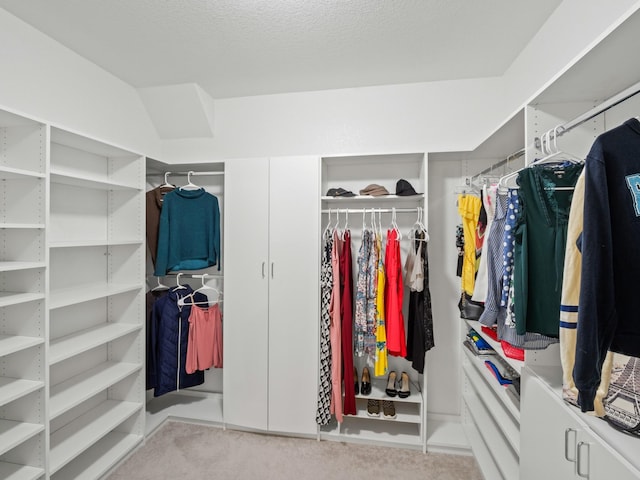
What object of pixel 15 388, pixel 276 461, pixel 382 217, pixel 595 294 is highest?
pixel 382 217

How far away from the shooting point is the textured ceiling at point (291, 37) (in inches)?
67.7

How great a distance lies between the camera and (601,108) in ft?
3.11

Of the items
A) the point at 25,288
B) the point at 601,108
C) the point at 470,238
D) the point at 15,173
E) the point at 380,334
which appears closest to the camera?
the point at 601,108

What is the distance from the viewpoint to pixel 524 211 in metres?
1.21

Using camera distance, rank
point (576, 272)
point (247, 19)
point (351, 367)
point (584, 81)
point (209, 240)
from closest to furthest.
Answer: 1. point (576, 272)
2. point (584, 81)
3. point (247, 19)
4. point (351, 367)
5. point (209, 240)

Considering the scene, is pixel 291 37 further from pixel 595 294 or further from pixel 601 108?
pixel 595 294

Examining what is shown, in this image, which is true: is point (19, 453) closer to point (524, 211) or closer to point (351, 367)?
point (351, 367)

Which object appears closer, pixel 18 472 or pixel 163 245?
pixel 18 472

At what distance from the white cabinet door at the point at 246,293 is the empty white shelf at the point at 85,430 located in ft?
2.37

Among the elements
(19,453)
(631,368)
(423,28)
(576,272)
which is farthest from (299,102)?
(19,453)

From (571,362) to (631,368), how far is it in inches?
8.9

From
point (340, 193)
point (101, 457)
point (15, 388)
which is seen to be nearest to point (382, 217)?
point (340, 193)

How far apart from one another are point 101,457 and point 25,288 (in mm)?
Answer: 1263

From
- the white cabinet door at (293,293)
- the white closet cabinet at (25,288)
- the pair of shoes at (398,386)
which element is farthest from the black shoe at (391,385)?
the white closet cabinet at (25,288)
